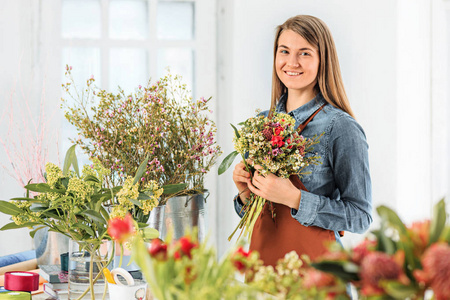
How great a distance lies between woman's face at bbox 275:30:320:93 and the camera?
70.3 inches

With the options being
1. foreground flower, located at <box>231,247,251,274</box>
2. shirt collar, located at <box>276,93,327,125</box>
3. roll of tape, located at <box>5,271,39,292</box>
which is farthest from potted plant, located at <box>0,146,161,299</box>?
shirt collar, located at <box>276,93,327,125</box>

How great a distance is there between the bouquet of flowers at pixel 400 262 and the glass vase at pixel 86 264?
0.75 meters

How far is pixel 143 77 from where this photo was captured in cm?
281

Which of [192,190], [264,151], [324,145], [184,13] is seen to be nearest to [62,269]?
[192,190]

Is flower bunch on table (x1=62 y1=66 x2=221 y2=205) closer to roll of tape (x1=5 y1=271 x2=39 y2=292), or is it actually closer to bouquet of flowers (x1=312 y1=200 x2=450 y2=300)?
roll of tape (x1=5 y1=271 x2=39 y2=292)

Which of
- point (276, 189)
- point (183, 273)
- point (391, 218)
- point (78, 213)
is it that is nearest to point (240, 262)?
point (183, 273)

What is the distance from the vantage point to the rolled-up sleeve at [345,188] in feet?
5.26

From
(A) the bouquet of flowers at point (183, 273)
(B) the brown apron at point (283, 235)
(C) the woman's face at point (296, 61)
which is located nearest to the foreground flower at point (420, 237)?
(A) the bouquet of flowers at point (183, 273)

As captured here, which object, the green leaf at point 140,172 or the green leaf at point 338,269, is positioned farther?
the green leaf at point 140,172

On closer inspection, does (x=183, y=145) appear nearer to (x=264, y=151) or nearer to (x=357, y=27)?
(x=264, y=151)

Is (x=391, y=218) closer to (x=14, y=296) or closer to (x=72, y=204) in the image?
(x=72, y=204)

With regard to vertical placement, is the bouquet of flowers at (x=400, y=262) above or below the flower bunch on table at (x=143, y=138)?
below

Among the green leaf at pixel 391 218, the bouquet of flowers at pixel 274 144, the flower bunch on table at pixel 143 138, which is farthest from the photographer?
the flower bunch on table at pixel 143 138

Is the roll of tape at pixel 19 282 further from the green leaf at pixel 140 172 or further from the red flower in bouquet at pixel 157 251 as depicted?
the red flower in bouquet at pixel 157 251
